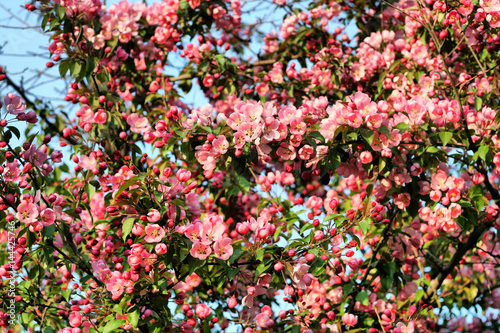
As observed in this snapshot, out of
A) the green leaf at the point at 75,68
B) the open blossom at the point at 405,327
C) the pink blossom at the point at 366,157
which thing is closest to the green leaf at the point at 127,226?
the pink blossom at the point at 366,157

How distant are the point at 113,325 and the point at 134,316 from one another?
101mm

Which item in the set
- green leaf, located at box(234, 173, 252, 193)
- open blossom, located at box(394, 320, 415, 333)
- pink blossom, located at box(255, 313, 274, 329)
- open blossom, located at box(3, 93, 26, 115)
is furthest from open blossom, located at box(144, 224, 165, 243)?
→ open blossom, located at box(394, 320, 415, 333)

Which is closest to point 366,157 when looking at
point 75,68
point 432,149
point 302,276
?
point 432,149

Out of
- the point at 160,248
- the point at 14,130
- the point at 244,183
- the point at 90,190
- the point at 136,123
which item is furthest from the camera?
the point at 244,183

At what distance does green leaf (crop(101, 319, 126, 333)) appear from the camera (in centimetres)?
219

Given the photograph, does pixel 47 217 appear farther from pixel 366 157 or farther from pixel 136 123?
pixel 366 157

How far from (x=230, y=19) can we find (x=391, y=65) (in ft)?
4.44

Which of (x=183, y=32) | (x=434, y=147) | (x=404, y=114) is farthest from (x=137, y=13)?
(x=434, y=147)

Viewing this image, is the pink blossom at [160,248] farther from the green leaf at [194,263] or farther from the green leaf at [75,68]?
the green leaf at [75,68]

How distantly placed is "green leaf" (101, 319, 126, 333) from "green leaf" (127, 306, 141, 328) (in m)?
0.05

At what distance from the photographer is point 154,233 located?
2.16m

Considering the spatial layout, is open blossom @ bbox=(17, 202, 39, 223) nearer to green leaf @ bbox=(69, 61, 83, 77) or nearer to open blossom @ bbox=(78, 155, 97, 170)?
open blossom @ bbox=(78, 155, 97, 170)

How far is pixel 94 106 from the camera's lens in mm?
3137

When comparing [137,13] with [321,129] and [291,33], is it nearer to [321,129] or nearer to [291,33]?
[291,33]
